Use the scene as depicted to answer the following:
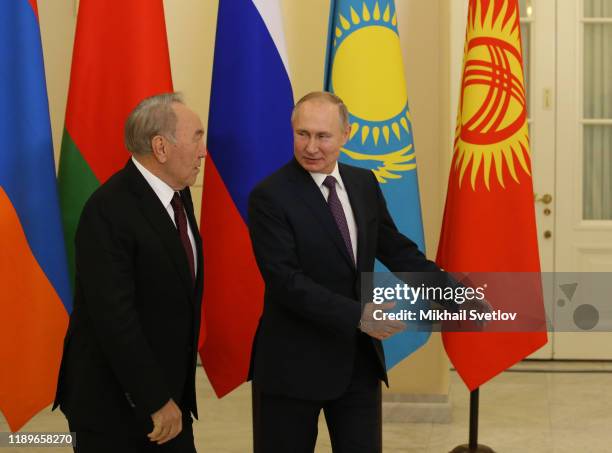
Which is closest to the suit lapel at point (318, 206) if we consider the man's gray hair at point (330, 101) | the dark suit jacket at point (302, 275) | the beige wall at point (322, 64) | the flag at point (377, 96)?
the dark suit jacket at point (302, 275)

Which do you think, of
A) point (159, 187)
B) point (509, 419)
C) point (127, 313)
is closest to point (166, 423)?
point (127, 313)

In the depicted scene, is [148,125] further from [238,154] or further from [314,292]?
[238,154]

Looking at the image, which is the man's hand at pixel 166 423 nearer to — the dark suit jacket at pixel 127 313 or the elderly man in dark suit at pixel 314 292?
the dark suit jacket at pixel 127 313

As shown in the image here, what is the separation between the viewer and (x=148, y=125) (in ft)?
7.88

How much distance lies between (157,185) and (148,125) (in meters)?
0.15

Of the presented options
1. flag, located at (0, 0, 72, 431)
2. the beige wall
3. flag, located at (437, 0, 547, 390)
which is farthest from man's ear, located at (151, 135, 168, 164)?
the beige wall

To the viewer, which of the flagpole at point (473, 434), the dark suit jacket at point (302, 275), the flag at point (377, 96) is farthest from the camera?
the flagpole at point (473, 434)

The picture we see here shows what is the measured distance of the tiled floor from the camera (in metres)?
4.29

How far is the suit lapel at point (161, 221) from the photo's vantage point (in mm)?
2348

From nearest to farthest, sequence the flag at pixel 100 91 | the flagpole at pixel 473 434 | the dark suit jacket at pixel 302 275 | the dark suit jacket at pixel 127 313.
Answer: the dark suit jacket at pixel 127 313 < the dark suit jacket at pixel 302 275 < the flag at pixel 100 91 < the flagpole at pixel 473 434

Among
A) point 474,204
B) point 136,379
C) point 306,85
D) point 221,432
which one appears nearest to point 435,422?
point 221,432

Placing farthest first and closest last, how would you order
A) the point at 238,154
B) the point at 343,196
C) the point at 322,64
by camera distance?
the point at 322,64
the point at 238,154
the point at 343,196

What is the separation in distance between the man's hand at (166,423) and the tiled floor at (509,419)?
6.51 ft

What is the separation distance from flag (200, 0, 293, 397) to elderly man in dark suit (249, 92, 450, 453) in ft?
3.08
